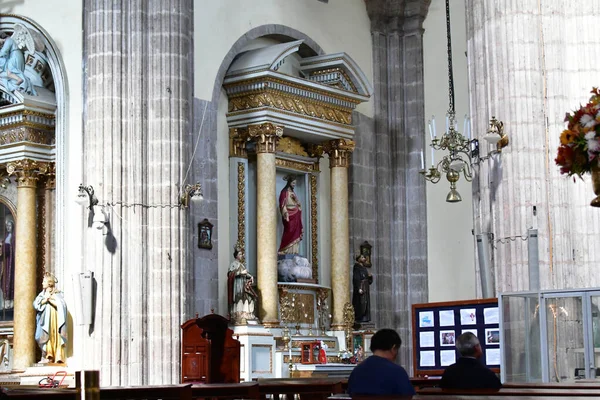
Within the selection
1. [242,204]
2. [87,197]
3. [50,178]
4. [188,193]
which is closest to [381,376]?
[188,193]

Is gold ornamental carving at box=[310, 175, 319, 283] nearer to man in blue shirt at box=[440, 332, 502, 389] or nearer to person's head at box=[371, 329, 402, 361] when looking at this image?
man in blue shirt at box=[440, 332, 502, 389]

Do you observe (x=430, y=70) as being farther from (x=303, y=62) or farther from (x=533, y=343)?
(x=533, y=343)

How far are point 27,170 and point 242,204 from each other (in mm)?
Answer: 3493

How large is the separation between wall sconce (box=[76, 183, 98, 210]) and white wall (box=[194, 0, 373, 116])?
240 centimetres

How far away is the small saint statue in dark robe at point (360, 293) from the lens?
825 inches

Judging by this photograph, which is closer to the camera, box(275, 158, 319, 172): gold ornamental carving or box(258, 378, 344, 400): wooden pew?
box(258, 378, 344, 400): wooden pew

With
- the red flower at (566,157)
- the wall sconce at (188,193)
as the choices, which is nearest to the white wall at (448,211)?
the wall sconce at (188,193)

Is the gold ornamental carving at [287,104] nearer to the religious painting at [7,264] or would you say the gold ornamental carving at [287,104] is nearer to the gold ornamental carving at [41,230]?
the gold ornamental carving at [41,230]

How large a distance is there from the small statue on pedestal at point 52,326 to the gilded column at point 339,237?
488 centimetres

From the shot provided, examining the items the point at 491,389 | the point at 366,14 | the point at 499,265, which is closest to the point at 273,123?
the point at 366,14

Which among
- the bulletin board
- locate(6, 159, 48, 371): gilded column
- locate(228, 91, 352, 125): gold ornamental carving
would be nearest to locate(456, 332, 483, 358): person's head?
the bulletin board

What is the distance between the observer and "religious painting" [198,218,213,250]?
18188mm

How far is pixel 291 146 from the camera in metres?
20.4

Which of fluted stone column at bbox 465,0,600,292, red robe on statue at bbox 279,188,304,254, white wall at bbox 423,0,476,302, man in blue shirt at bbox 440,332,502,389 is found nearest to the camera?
man in blue shirt at bbox 440,332,502,389
